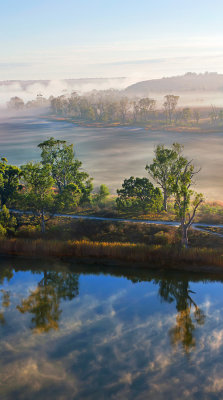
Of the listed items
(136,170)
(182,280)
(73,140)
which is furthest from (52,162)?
(73,140)

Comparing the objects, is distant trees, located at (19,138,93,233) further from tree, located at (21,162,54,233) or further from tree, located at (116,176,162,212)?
tree, located at (116,176,162,212)

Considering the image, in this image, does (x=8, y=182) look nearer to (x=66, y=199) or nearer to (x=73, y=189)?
(x=66, y=199)

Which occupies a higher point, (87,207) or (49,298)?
(87,207)

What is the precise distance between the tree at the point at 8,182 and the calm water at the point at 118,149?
2531 centimetres

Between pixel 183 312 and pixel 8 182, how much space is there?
30356 mm

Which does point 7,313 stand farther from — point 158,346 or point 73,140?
point 73,140

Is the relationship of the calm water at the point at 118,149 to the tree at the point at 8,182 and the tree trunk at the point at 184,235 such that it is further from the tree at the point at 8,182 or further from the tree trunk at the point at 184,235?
the tree at the point at 8,182

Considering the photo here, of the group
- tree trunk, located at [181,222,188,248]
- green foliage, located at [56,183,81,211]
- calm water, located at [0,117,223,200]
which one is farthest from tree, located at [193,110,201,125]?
tree trunk, located at [181,222,188,248]

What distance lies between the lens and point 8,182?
5175 centimetres

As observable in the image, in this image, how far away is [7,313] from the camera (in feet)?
106

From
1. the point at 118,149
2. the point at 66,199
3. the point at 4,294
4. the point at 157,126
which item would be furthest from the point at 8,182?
the point at 157,126

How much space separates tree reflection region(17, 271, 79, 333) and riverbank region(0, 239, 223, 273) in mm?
3647

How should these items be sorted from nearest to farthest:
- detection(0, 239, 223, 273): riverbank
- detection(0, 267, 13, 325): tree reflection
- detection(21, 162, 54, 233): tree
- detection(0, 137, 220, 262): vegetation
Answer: detection(0, 267, 13, 325): tree reflection → detection(0, 239, 223, 273): riverbank → detection(0, 137, 220, 262): vegetation → detection(21, 162, 54, 233): tree

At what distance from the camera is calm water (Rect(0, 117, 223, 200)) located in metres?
85.1
